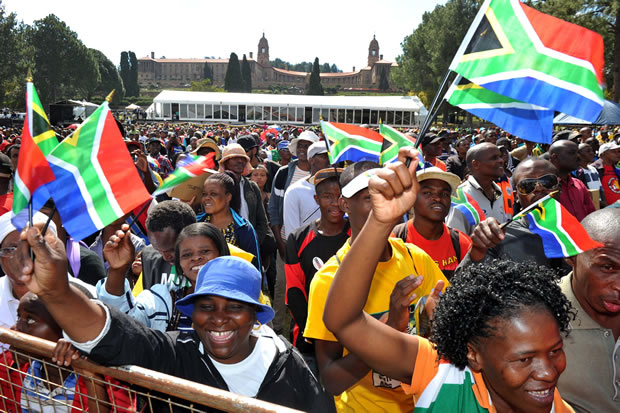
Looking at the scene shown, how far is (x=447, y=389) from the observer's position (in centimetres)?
179

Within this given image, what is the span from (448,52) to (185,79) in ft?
378

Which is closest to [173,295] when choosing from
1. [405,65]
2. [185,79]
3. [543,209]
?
[543,209]

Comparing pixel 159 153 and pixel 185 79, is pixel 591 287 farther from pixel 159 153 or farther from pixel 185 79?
pixel 185 79

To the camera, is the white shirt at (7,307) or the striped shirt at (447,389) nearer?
the striped shirt at (447,389)

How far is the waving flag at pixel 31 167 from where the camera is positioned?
202 centimetres

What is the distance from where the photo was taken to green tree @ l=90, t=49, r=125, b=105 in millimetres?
97000

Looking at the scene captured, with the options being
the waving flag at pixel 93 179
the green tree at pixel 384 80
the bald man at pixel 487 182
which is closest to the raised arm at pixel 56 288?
the waving flag at pixel 93 179

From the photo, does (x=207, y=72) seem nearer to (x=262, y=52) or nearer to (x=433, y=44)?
(x=262, y=52)

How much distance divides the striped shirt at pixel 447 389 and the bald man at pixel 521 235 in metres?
0.82

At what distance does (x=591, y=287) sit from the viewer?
2.20 m

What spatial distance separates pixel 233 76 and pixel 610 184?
4137 inches

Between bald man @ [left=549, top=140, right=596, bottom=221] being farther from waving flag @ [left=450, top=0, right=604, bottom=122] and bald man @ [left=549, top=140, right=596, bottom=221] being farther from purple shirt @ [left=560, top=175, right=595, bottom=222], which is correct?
waving flag @ [left=450, top=0, right=604, bottom=122]

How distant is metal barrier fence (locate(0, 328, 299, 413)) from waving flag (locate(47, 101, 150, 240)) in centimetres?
56

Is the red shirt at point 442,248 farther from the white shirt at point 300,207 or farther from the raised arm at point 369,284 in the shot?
the white shirt at point 300,207
